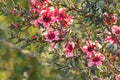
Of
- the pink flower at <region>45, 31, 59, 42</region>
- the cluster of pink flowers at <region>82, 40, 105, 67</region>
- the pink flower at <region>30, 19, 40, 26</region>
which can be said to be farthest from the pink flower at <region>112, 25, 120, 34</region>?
the pink flower at <region>30, 19, 40, 26</region>

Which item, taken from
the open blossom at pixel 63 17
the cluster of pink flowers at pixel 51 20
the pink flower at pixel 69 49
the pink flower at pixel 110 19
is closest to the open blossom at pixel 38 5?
the cluster of pink flowers at pixel 51 20

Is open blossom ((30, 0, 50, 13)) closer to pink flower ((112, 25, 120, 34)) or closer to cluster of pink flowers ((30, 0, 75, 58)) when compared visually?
cluster of pink flowers ((30, 0, 75, 58))

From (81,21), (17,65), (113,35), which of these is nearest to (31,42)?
(81,21)

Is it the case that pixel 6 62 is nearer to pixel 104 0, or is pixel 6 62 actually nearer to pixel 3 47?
pixel 3 47

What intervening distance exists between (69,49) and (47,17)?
0.27 metres

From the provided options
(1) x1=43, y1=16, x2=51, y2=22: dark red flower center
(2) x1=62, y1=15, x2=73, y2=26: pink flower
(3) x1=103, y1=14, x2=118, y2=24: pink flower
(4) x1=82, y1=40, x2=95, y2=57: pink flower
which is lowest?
(4) x1=82, y1=40, x2=95, y2=57: pink flower

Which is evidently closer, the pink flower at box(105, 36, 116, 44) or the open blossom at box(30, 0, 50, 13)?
the open blossom at box(30, 0, 50, 13)

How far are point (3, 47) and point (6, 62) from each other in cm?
28

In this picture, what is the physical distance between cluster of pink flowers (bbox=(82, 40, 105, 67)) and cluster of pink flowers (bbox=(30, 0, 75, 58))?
0.34ft

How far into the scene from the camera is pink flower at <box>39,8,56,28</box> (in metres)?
2.61

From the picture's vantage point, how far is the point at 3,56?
7.36 metres

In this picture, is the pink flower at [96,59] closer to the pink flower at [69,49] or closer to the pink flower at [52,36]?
the pink flower at [69,49]

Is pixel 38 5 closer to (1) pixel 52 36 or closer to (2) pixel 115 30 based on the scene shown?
(1) pixel 52 36

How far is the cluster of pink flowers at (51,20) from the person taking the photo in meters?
2.62
